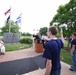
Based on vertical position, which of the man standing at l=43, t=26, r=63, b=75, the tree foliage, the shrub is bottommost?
the shrub

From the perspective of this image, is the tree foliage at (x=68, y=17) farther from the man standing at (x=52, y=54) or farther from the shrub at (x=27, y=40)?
the man standing at (x=52, y=54)

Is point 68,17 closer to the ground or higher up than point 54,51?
higher up

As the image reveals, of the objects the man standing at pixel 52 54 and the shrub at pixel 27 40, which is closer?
the man standing at pixel 52 54

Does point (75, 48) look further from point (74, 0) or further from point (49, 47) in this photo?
point (74, 0)

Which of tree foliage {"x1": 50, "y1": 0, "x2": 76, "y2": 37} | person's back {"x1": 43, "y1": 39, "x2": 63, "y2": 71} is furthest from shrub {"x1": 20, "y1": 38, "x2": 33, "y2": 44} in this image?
person's back {"x1": 43, "y1": 39, "x2": 63, "y2": 71}

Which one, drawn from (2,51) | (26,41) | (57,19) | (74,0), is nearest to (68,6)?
(74,0)

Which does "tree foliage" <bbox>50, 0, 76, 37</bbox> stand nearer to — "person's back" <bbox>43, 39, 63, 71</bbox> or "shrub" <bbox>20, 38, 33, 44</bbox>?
"shrub" <bbox>20, 38, 33, 44</bbox>

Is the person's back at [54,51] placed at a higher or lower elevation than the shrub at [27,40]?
higher

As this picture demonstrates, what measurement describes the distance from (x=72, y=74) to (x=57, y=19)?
41.6 ft

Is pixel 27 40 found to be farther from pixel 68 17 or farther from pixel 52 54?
pixel 52 54

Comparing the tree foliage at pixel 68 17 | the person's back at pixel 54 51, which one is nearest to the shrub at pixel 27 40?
the tree foliage at pixel 68 17

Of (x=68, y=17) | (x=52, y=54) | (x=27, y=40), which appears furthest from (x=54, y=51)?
(x=27, y=40)

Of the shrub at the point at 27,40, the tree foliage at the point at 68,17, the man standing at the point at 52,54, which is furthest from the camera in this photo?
the shrub at the point at 27,40

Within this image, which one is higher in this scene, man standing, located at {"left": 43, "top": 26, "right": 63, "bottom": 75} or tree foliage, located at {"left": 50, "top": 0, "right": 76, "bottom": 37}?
tree foliage, located at {"left": 50, "top": 0, "right": 76, "bottom": 37}
